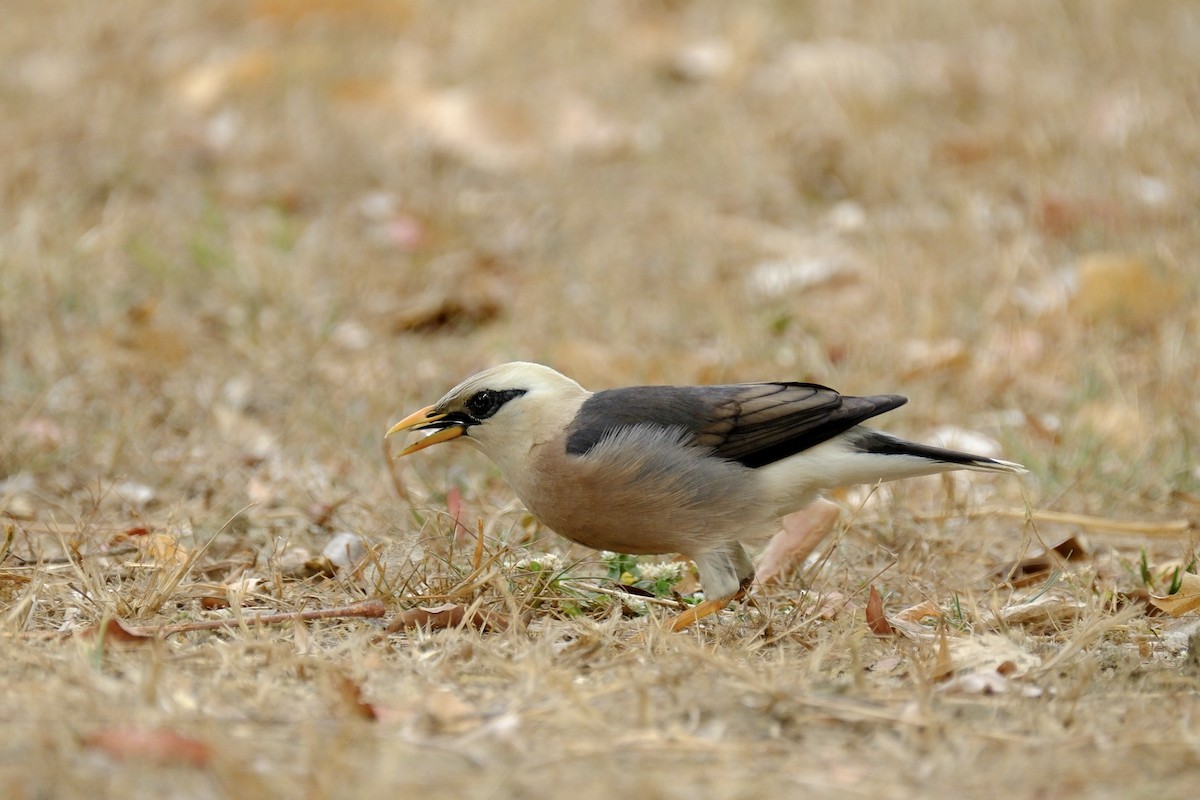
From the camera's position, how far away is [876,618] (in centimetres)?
353

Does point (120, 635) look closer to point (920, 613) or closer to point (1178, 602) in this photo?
point (920, 613)

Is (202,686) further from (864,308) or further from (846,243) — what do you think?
(846,243)

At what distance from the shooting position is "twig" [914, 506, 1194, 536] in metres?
4.39

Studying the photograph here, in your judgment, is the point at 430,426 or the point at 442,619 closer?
the point at 442,619

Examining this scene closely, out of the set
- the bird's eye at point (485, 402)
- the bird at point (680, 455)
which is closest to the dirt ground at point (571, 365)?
the bird at point (680, 455)

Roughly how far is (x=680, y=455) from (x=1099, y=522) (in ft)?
4.70

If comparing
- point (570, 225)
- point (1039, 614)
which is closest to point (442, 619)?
point (1039, 614)

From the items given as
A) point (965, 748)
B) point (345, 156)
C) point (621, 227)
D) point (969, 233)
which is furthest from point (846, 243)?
point (965, 748)

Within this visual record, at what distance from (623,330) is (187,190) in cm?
A: 273

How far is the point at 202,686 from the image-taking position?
2926 mm

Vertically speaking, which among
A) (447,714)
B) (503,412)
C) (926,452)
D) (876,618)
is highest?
(503,412)

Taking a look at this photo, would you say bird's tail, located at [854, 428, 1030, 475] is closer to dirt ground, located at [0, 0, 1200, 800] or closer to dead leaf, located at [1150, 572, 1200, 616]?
dirt ground, located at [0, 0, 1200, 800]

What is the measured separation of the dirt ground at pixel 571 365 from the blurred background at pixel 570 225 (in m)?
0.03

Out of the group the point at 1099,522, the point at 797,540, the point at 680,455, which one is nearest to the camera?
the point at 680,455
